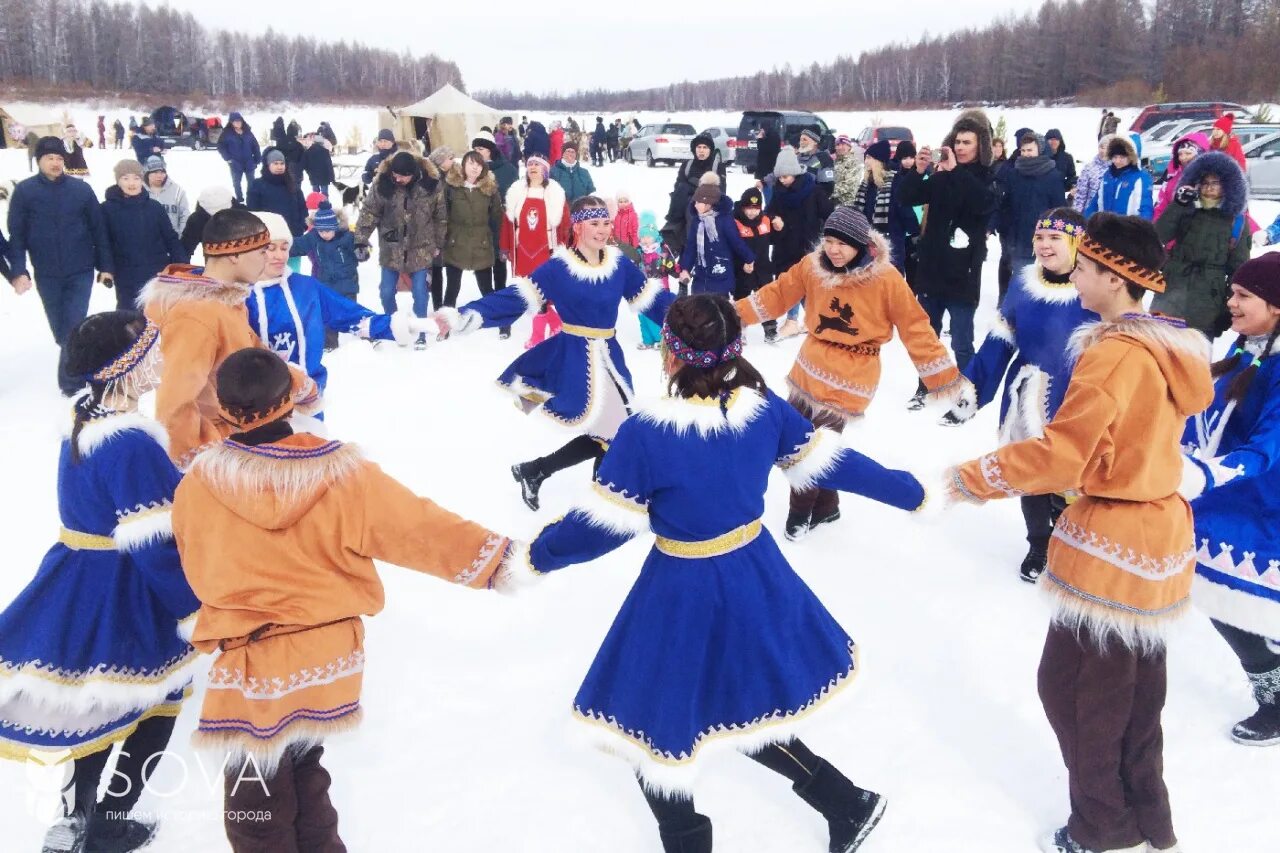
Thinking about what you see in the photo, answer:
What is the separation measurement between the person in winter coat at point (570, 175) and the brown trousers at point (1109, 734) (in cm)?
875

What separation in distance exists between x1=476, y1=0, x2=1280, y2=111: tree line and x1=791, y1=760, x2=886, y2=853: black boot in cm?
4063

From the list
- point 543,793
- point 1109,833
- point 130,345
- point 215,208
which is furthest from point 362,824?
point 215,208

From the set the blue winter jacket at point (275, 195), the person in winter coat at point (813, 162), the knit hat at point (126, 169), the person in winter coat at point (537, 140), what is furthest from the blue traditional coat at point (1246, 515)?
the person in winter coat at point (537, 140)

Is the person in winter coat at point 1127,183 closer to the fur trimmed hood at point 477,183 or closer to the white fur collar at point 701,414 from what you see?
the fur trimmed hood at point 477,183

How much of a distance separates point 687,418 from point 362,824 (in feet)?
5.36

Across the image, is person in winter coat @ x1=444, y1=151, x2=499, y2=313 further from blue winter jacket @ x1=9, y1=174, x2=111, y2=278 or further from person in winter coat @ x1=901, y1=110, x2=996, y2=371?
person in winter coat @ x1=901, y1=110, x2=996, y2=371

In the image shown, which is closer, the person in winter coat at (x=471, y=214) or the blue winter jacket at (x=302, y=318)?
the blue winter jacket at (x=302, y=318)

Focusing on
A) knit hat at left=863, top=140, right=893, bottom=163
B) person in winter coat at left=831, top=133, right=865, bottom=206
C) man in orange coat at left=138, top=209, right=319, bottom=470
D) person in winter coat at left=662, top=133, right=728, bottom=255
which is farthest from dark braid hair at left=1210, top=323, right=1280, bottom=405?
person in winter coat at left=831, top=133, right=865, bottom=206

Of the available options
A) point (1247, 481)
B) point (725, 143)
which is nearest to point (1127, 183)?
point (1247, 481)

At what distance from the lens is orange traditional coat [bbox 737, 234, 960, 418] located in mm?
4141

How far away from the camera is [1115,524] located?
228 cm

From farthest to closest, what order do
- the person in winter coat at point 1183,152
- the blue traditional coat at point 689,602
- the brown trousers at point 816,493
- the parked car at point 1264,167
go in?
the parked car at point 1264,167 < the person in winter coat at point 1183,152 < the brown trousers at point 816,493 < the blue traditional coat at point 689,602

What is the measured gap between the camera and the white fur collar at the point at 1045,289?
380 centimetres

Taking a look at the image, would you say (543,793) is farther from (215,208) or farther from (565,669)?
(215,208)
